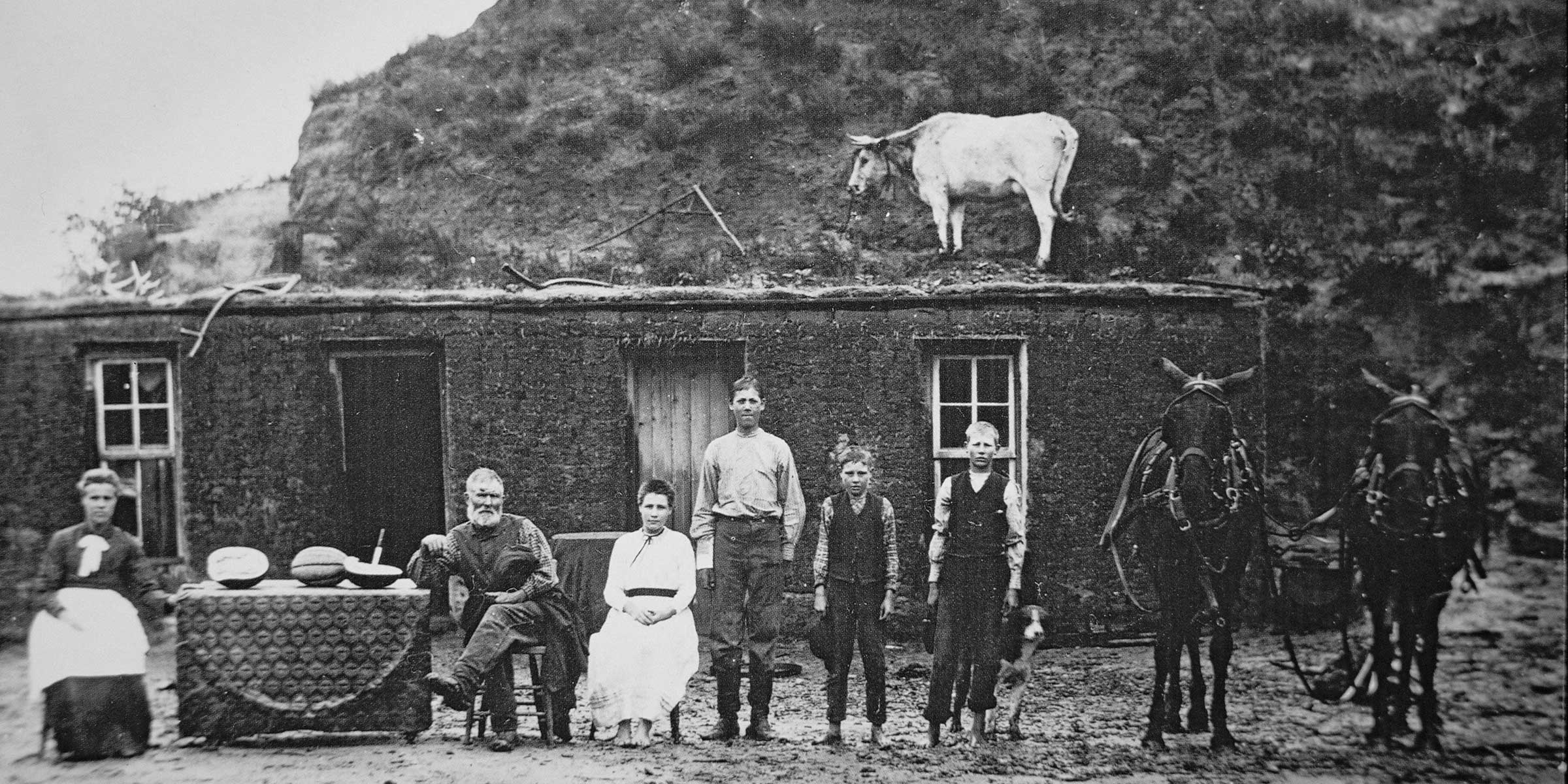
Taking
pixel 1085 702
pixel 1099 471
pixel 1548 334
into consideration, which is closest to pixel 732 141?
pixel 1099 471

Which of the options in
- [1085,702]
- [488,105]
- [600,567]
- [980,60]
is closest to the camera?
[1085,702]

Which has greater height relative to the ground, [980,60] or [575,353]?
[980,60]

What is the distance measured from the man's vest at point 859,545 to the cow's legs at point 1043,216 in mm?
2280

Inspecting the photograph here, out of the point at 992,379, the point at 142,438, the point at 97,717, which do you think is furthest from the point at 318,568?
the point at 992,379

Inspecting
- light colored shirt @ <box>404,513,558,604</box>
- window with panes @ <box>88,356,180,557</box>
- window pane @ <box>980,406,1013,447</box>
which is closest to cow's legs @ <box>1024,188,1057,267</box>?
window pane @ <box>980,406,1013,447</box>

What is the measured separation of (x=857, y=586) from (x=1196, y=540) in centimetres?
195

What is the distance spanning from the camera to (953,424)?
22.1ft

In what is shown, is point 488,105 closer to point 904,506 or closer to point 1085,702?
point 904,506

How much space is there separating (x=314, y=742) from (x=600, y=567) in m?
1.81

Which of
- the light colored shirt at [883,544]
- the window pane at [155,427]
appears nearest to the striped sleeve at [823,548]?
the light colored shirt at [883,544]

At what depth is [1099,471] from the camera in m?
6.57

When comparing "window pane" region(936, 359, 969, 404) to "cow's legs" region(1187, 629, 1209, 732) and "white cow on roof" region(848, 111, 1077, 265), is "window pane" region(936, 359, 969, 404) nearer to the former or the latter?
"white cow on roof" region(848, 111, 1077, 265)

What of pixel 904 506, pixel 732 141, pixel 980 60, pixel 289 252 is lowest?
pixel 904 506

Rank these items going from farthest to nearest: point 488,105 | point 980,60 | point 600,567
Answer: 1. point 488,105
2. point 980,60
3. point 600,567
